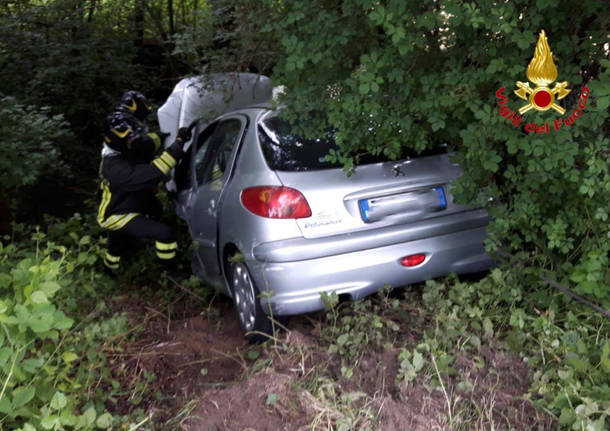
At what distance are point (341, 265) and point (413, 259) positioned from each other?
49cm

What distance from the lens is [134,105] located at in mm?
5496

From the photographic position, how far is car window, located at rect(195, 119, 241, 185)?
4.59 metres

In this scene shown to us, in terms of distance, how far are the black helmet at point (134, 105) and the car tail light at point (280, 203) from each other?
2.15m

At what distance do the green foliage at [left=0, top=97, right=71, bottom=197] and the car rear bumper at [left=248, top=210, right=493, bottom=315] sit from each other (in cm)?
325

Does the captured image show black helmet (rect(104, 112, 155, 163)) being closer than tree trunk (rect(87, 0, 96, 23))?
Yes

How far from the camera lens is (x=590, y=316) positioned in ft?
11.0

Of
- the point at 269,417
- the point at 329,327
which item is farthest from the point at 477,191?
the point at 269,417

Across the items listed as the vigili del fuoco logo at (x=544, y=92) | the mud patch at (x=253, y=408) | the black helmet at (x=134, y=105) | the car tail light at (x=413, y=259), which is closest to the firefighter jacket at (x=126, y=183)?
the black helmet at (x=134, y=105)

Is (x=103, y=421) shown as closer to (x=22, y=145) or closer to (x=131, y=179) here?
(x=131, y=179)

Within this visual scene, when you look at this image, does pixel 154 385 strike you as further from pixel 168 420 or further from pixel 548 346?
pixel 548 346

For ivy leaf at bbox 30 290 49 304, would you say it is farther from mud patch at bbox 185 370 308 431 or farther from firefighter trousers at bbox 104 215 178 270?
firefighter trousers at bbox 104 215 178 270

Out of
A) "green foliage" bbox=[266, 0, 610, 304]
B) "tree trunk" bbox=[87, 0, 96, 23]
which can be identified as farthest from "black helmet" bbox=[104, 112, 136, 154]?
"tree trunk" bbox=[87, 0, 96, 23]

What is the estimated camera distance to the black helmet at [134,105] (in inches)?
214

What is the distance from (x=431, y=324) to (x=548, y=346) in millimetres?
674
